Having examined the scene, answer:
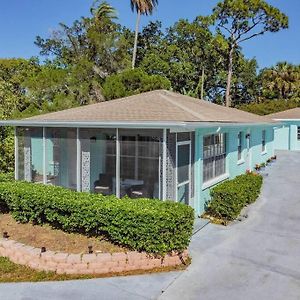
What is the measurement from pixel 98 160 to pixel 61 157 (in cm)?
157

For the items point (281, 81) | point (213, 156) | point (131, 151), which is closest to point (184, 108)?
point (213, 156)

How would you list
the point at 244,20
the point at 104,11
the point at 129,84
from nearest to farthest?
the point at 129,84
the point at 104,11
the point at 244,20

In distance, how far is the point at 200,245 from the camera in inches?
346

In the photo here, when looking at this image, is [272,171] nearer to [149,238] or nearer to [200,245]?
[200,245]

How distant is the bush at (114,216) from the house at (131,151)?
168 centimetres

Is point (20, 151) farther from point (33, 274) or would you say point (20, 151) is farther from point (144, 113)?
point (33, 274)

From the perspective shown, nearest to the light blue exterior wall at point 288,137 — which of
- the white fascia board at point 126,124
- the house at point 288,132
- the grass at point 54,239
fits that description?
the house at point 288,132

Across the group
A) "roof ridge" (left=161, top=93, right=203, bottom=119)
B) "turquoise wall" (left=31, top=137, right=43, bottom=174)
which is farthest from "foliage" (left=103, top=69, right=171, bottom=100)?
"turquoise wall" (left=31, top=137, right=43, bottom=174)

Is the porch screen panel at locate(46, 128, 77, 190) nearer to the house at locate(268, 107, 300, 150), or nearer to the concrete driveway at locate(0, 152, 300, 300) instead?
the concrete driveway at locate(0, 152, 300, 300)

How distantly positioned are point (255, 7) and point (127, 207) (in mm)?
33573

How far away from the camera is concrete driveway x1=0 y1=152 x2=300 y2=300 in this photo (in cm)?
645

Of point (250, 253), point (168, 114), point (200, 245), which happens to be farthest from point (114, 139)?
point (250, 253)

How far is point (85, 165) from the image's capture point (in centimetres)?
1127

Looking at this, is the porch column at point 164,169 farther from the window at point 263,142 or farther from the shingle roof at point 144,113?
the window at point 263,142
